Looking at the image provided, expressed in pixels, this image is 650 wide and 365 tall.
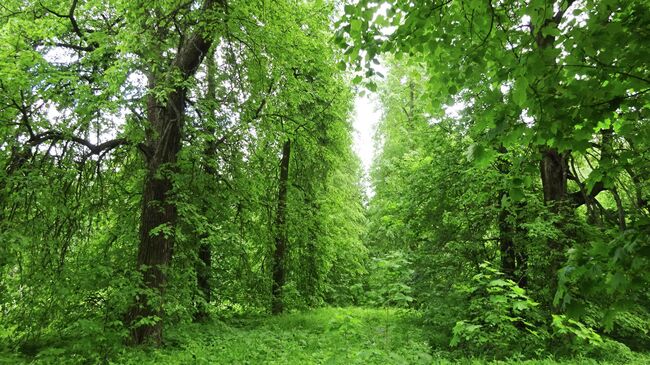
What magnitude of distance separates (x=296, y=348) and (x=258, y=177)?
339 cm

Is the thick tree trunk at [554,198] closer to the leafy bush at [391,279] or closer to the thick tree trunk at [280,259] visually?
the leafy bush at [391,279]

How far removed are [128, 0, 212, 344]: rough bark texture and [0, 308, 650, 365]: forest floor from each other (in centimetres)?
61

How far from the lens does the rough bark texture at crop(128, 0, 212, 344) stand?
7078mm

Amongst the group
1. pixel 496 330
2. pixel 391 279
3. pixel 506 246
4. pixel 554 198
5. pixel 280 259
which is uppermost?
pixel 554 198

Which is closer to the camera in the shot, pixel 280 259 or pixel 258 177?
pixel 258 177

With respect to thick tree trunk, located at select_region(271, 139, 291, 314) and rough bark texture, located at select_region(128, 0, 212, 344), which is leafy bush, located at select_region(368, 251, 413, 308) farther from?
thick tree trunk, located at select_region(271, 139, 291, 314)

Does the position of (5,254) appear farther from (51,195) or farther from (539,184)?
(539,184)

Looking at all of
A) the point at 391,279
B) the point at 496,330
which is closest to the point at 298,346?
the point at 391,279

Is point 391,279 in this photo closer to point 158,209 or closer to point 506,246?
point 158,209

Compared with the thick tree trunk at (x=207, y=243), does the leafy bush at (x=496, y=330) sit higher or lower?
lower

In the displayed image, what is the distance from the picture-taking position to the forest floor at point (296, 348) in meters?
5.90

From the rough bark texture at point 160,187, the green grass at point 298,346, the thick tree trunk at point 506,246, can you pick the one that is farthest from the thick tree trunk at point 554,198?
the rough bark texture at point 160,187

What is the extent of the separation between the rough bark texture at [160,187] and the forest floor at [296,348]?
61 centimetres

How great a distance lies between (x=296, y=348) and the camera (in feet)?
25.5
